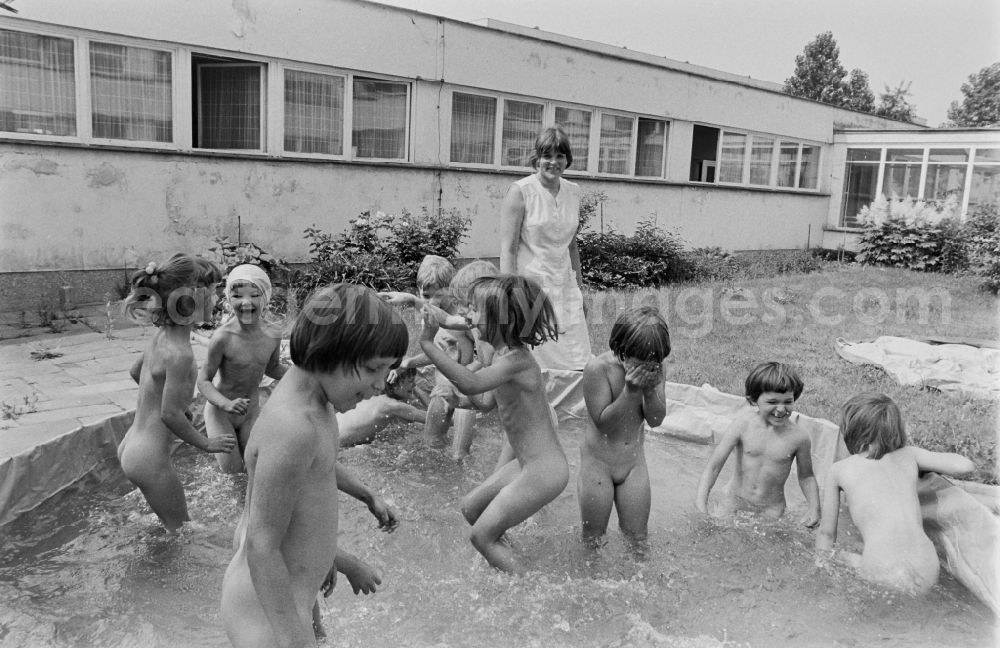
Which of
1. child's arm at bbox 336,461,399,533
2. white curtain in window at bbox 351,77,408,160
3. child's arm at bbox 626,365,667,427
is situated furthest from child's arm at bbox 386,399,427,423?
white curtain in window at bbox 351,77,408,160

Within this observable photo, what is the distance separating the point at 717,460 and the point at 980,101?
76.1m

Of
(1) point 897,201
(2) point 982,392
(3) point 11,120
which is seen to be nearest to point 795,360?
(2) point 982,392

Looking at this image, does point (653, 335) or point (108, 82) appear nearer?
point (653, 335)

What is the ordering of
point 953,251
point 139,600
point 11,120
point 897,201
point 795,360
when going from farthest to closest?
1. point 897,201
2. point 953,251
3. point 11,120
4. point 795,360
5. point 139,600

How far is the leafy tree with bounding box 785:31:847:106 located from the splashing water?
207ft

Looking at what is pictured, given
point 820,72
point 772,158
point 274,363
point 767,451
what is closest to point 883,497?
point 767,451

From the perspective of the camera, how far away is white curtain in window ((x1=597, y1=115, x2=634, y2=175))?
1524 cm

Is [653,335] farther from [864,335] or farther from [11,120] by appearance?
[11,120]

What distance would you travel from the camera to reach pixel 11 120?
868 cm

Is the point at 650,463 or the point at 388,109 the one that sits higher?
the point at 388,109

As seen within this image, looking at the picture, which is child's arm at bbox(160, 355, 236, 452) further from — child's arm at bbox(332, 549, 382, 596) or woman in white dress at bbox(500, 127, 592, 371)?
woman in white dress at bbox(500, 127, 592, 371)

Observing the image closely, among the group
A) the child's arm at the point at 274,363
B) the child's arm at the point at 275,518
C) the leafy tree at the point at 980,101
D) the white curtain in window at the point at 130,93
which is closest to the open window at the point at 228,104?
the white curtain in window at the point at 130,93

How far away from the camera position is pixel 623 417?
3.61m

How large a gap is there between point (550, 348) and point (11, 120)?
23.1 feet
